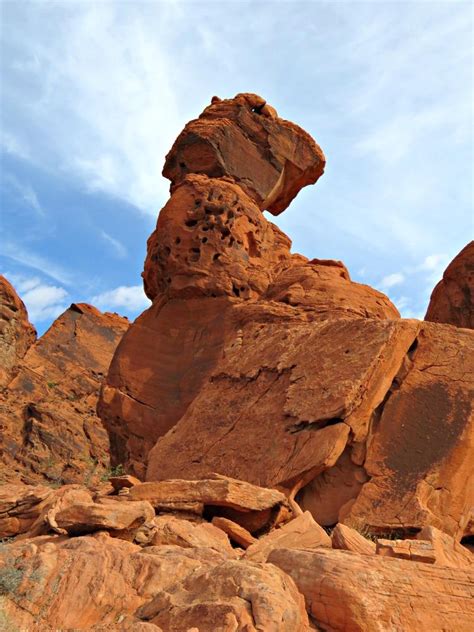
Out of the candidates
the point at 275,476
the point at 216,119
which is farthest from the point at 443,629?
the point at 216,119

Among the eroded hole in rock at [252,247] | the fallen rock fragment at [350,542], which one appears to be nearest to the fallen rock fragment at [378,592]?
the fallen rock fragment at [350,542]

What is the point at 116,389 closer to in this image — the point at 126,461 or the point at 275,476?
the point at 126,461

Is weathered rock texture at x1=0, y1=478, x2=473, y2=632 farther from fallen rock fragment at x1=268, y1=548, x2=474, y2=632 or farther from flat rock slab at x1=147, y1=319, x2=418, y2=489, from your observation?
flat rock slab at x1=147, y1=319, x2=418, y2=489

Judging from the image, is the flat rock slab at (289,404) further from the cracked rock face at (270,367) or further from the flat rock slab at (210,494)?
the flat rock slab at (210,494)

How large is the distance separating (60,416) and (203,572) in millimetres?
27065

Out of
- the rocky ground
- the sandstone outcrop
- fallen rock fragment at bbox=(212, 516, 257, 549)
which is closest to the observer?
the rocky ground

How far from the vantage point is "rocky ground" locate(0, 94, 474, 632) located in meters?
5.95

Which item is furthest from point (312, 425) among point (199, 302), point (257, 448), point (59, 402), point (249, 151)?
point (59, 402)

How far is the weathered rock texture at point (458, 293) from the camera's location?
57.6 ft

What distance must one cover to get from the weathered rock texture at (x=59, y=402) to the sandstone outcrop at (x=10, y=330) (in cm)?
12

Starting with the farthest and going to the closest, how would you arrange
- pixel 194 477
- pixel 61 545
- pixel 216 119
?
pixel 216 119 < pixel 194 477 < pixel 61 545

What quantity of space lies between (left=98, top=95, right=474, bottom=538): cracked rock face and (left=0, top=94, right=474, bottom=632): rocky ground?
36 mm

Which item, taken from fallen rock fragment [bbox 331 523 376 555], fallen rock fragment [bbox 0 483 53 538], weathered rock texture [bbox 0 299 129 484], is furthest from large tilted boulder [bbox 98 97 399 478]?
weathered rock texture [bbox 0 299 129 484]

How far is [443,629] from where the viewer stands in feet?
19.4
